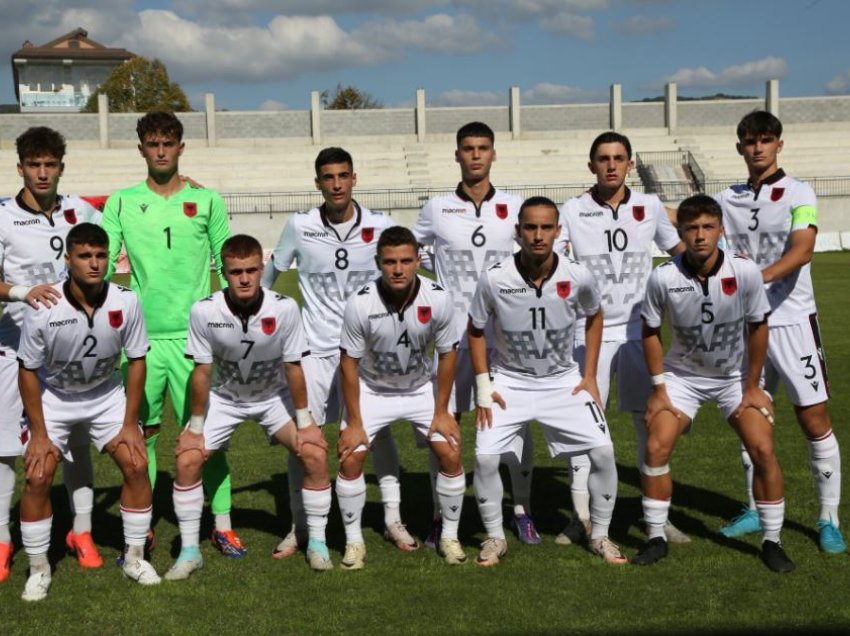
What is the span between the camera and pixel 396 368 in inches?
205

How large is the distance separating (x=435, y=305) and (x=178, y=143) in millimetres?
1762

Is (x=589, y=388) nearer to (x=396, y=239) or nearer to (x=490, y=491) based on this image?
(x=490, y=491)

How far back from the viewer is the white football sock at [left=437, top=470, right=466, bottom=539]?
5.13m

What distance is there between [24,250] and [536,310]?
110 inches

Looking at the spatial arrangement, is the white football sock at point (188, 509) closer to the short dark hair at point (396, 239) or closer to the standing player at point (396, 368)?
the standing player at point (396, 368)

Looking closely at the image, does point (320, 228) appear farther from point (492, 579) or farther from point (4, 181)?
point (4, 181)

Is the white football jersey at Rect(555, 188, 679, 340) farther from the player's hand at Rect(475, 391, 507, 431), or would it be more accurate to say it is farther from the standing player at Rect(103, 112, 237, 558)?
the standing player at Rect(103, 112, 237, 558)

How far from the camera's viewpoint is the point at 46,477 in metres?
4.77

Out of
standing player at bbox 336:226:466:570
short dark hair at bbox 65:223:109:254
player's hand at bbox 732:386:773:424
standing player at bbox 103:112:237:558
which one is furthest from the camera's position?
standing player at bbox 103:112:237:558

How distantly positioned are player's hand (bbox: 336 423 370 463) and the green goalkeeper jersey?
115 centimetres

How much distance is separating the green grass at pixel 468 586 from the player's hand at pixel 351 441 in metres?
0.61

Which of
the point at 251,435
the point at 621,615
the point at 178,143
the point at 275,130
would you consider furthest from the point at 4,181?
the point at 621,615

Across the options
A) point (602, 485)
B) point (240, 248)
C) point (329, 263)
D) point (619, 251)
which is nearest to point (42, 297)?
point (240, 248)

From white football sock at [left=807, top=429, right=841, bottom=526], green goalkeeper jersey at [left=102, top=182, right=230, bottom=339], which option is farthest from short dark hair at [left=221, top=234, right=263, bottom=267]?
white football sock at [left=807, top=429, right=841, bottom=526]
